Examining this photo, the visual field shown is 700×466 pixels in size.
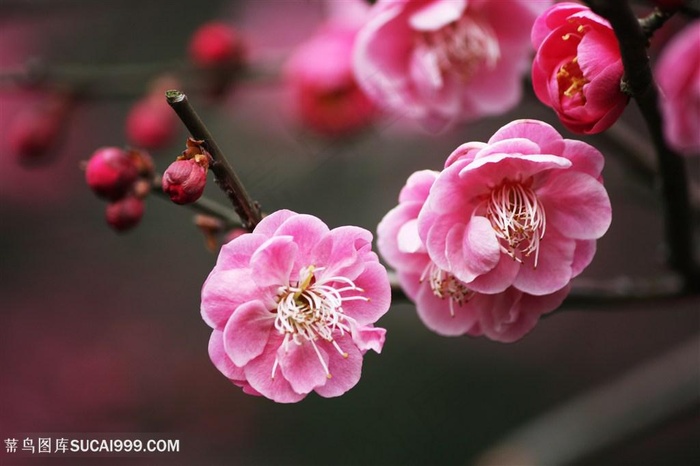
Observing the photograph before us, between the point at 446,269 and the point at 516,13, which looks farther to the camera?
the point at 516,13

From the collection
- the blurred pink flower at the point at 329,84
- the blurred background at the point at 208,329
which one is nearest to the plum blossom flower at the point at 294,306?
the blurred pink flower at the point at 329,84

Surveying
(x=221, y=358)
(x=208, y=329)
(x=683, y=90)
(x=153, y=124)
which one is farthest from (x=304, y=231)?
(x=208, y=329)

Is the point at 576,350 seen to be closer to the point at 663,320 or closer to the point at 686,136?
the point at 663,320

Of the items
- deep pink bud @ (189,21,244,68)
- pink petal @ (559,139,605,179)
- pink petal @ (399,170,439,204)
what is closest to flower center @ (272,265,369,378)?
pink petal @ (399,170,439,204)

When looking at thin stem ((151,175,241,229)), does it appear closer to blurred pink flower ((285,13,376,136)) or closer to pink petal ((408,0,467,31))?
pink petal ((408,0,467,31))

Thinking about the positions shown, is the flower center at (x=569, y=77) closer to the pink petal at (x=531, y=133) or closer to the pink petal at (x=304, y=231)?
the pink petal at (x=531, y=133)

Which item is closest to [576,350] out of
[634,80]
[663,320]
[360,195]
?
[663,320]
